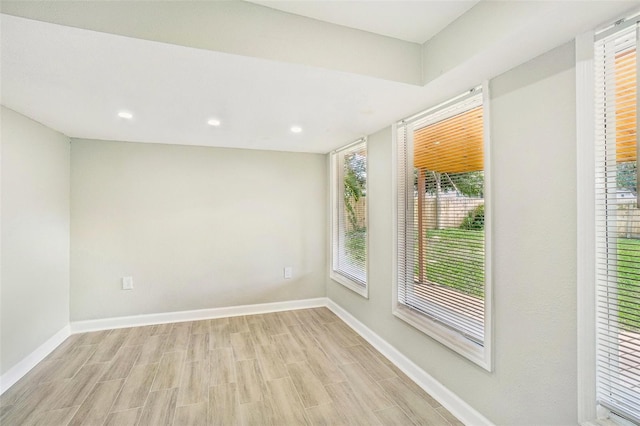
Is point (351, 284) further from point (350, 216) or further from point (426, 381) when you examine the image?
point (426, 381)

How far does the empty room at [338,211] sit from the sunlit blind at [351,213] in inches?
1.3

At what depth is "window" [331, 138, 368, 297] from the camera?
3.34 m

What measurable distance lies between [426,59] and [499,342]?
5.75 ft

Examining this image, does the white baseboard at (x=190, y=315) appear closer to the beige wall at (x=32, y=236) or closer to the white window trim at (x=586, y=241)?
the beige wall at (x=32, y=236)

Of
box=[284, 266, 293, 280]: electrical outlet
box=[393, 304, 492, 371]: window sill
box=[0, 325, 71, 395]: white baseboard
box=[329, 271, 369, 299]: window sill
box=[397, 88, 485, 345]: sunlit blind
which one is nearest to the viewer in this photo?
box=[393, 304, 492, 371]: window sill

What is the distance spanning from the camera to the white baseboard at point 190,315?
3279 mm

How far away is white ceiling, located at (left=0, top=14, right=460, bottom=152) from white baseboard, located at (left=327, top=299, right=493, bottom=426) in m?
2.03

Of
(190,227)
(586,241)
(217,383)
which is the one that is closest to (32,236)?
(190,227)

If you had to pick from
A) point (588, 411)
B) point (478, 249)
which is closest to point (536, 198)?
point (478, 249)

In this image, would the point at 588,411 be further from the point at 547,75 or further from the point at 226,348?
the point at 226,348

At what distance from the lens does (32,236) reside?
2.56 m

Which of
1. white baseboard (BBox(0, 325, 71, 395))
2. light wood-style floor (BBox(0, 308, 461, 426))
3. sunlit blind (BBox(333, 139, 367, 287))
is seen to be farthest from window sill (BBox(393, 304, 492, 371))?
white baseboard (BBox(0, 325, 71, 395))

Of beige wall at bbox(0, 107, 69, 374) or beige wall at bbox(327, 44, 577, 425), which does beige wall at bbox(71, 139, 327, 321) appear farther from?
beige wall at bbox(327, 44, 577, 425)

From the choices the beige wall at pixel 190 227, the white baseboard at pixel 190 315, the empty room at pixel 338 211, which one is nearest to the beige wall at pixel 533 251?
the empty room at pixel 338 211
